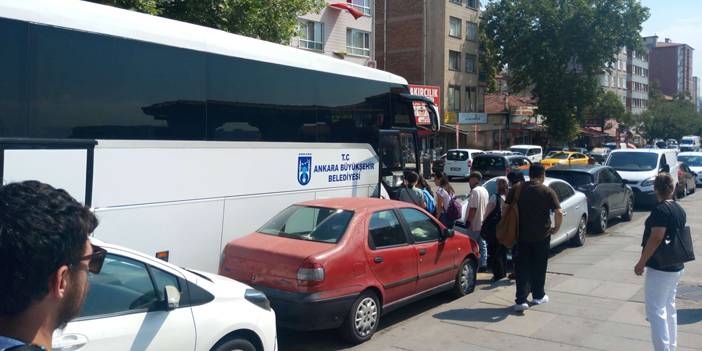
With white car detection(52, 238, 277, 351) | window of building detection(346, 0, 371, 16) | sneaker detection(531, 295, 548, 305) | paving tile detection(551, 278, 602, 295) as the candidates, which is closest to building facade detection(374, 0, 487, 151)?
window of building detection(346, 0, 371, 16)

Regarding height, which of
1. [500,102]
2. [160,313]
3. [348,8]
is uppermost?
[348,8]

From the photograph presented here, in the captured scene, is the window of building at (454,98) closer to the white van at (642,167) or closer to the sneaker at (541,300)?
the white van at (642,167)

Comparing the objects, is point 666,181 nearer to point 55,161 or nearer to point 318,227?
point 318,227

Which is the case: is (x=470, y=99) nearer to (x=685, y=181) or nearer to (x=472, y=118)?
(x=472, y=118)

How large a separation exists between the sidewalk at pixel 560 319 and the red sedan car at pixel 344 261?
0.37 m

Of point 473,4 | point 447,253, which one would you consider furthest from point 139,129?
point 473,4

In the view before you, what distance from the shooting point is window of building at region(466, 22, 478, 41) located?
5210 centimetres

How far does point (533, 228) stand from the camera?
7484 mm

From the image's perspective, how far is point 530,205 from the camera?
7539 millimetres

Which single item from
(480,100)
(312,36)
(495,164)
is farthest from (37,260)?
(480,100)

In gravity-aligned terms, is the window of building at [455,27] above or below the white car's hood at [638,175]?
above

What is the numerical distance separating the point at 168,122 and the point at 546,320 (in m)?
4.97

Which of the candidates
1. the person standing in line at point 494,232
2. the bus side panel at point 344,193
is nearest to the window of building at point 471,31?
the bus side panel at point 344,193

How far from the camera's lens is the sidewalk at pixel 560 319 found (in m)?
6.58
